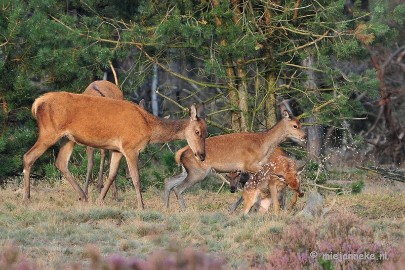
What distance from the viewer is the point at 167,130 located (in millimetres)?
15406

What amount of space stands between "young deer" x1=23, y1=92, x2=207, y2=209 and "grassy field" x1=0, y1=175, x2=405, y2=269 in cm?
79

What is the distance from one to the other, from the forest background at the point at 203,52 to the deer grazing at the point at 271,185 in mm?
2002

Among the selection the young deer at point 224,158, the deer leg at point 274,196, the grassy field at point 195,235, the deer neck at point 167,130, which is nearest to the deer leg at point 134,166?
the grassy field at point 195,235

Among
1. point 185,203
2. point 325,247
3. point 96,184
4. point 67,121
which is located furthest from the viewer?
point 96,184

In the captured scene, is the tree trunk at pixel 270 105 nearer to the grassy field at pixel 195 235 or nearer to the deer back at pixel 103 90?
the deer back at pixel 103 90

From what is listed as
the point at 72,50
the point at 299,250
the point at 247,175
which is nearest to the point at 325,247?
the point at 299,250

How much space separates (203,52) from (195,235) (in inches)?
243

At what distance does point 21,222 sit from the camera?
1279 centimetres

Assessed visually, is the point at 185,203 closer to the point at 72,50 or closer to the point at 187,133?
the point at 187,133

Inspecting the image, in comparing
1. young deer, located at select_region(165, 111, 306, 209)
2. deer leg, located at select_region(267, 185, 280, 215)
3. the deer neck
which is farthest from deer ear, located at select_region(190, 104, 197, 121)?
deer leg, located at select_region(267, 185, 280, 215)

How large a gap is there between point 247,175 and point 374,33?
3.12 metres

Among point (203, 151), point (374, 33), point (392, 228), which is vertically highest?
point (374, 33)

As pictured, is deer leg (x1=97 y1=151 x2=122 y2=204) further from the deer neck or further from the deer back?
the deer back

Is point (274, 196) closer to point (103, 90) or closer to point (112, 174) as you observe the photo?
point (112, 174)
